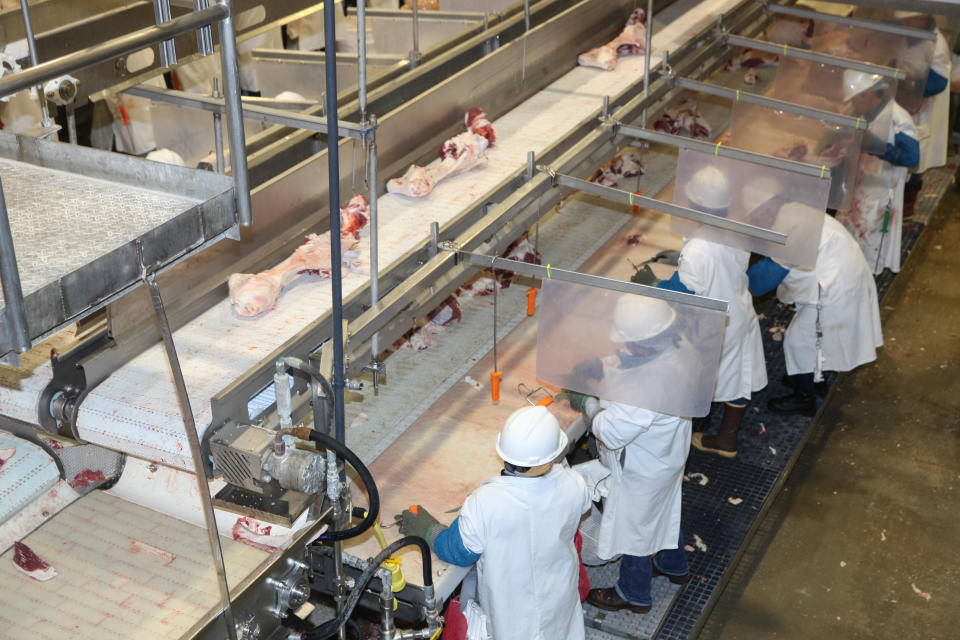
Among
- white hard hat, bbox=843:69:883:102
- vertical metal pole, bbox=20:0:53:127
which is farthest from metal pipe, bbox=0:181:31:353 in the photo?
white hard hat, bbox=843:69:883:102

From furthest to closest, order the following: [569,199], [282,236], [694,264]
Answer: [569,199] → [694,264] → [282,236]

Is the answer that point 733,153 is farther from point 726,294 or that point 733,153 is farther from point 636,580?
point 636,580

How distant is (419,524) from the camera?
3.74 metres

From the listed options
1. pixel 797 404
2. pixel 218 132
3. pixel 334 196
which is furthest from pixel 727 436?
pixel 334 196

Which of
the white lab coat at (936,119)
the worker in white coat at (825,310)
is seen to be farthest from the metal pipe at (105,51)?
the white lab coat at (936,119)

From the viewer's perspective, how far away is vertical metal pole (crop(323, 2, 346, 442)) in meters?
2.26

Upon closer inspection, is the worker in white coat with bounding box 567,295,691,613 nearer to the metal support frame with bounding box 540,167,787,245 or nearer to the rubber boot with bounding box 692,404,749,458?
the metal support frame with bounding box 540,167,787,245

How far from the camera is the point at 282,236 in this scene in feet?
12.7

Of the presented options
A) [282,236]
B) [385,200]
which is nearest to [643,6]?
[385,200]

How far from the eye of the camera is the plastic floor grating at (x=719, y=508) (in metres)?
4.43

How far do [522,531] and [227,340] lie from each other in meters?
1.22

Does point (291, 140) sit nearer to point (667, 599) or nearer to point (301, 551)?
point (301, 551)

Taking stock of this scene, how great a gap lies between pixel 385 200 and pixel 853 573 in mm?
2910

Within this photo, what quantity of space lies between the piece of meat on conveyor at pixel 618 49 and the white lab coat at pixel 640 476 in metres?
2.14
